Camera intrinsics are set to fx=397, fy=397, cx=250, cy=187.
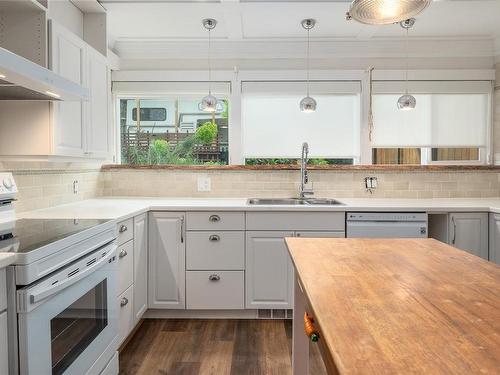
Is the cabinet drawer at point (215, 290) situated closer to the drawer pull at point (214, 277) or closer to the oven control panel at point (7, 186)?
the drawer pull at point (214, 277)

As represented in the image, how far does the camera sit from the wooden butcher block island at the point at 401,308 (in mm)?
681

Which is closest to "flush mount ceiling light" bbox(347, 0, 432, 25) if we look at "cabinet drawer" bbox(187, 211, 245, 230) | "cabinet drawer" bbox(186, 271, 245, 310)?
"cabinet drawer" bbox(187, 211, 245, 230)

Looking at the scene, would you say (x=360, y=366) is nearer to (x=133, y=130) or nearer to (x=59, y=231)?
(x=59, y=231)

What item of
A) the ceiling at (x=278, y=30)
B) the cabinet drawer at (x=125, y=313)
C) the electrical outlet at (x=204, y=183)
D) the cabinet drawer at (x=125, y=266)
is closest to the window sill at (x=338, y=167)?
the electrical outlet at (x=204, y=183)

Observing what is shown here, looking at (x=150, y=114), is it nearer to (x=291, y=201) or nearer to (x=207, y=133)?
(x=207, y=133)

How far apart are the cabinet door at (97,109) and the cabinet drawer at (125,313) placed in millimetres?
985

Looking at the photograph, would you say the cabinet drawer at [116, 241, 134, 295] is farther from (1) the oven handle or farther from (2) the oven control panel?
(2) the oven control panel

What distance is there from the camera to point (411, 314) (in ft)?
2.91

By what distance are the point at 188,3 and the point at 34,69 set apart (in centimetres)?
151

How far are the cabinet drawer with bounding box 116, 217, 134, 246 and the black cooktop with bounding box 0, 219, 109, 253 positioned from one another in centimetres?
28

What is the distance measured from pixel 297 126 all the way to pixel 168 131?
1.19m

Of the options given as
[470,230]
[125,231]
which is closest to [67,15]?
[125,231]

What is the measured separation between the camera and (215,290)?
299cm

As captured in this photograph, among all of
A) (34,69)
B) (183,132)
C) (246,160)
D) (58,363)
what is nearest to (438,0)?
(246,160)
